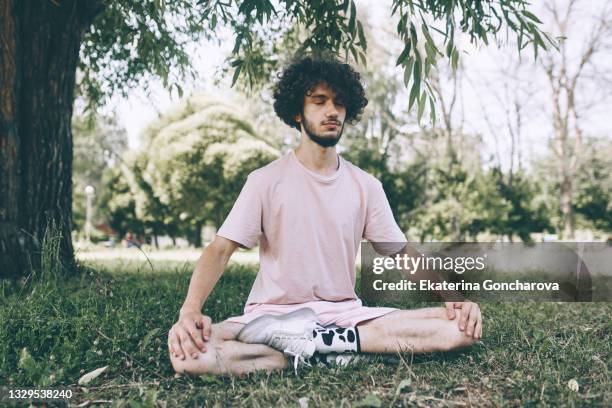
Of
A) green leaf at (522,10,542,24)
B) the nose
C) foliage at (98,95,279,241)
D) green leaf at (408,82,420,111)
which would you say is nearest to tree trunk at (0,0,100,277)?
the nose

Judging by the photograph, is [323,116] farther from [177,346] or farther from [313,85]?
[177,346]

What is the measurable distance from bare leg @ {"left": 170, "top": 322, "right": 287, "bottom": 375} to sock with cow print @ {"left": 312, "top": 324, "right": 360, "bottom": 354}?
0.69ft

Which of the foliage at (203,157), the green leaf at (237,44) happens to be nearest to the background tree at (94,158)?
the foliage at (203,157)

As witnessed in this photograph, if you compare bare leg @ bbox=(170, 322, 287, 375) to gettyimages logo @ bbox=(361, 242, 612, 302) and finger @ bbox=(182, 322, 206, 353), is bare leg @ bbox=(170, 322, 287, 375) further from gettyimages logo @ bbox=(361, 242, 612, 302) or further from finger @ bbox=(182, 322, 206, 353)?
gettyimages logo @ bbox=(361, 242, 612, 302)

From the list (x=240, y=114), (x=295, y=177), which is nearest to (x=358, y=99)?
(x=295, y=177)

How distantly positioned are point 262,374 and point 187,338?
44cm

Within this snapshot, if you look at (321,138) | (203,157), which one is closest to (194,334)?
(321,138)

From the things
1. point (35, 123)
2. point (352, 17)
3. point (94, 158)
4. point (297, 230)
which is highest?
point (94, 158)

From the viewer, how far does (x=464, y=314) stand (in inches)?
122

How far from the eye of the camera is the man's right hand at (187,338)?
9.04ft

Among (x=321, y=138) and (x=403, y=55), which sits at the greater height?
(x=403, y=55)

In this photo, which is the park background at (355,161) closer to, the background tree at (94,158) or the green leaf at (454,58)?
the green leaf at (454,58)

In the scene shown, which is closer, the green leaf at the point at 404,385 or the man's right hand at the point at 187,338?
the green leaf at the point at 404,385

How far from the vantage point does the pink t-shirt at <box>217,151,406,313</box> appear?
3197mm
